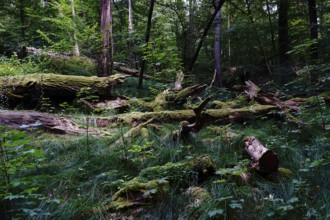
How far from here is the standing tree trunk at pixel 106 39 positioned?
28.6ft

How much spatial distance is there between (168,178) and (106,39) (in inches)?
265

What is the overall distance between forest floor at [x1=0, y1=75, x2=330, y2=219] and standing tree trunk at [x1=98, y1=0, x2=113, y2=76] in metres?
4.46

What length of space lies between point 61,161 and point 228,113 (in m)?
3.33

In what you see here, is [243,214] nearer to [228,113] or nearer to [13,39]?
[228,113]

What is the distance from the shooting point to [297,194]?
2684mm

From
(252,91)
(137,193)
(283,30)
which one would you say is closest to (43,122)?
(137,193)

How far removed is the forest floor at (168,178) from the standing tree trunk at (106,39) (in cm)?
446

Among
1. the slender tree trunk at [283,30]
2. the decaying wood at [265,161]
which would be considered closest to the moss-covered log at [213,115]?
the decaying wood at [265,161]

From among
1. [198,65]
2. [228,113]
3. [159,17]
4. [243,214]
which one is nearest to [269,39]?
[198,65]

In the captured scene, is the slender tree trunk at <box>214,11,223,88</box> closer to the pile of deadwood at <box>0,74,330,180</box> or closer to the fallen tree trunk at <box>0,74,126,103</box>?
the pile of deadwood at <box>0,74,330,180</box>

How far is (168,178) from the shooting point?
3.03m

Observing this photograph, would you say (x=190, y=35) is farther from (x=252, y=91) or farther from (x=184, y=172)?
(x=184, y=172)

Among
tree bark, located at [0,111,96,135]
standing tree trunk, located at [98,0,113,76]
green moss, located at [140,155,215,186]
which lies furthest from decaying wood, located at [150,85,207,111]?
green moss, located at [140,155,215,186]

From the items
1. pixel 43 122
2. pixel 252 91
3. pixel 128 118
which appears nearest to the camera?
pixel 43 122
